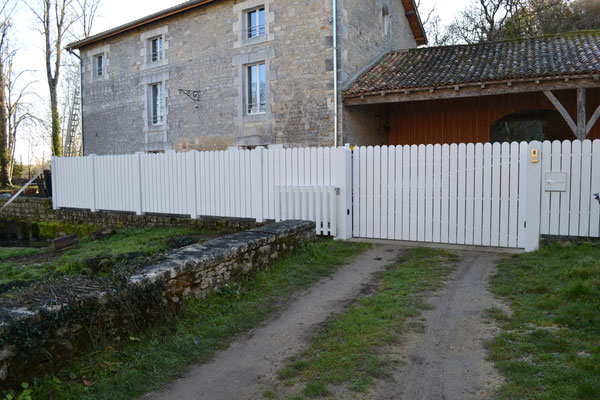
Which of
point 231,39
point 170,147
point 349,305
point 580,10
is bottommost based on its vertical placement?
point 349,305

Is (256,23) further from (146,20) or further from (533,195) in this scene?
(533,195)

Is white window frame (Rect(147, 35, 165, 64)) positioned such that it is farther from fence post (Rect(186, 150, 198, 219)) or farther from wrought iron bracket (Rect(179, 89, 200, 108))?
fence post (Rect(186, 150, 198, 219))

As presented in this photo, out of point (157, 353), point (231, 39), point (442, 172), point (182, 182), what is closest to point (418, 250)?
point (442, 172)

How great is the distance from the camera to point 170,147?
52.4ft

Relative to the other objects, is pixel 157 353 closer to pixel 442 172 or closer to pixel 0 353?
pixel 0 353

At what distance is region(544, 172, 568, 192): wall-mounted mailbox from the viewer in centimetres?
639

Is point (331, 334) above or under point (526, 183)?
under

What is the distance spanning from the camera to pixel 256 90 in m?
14.2

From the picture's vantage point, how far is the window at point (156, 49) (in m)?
16.4

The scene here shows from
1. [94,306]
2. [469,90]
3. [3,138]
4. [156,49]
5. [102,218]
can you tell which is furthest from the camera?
[3,138]

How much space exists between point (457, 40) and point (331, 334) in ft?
76.9

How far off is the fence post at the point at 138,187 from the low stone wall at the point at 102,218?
20 cm

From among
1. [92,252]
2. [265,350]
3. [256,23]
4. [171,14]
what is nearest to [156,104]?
[171,14]

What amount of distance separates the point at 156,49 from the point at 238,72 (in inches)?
181
